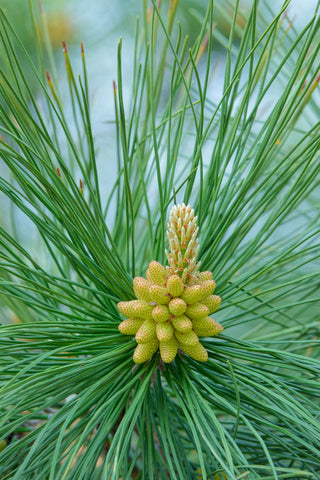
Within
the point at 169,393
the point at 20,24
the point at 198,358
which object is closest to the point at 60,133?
the point at 20,24

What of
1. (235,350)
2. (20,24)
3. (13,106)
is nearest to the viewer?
(13,106)

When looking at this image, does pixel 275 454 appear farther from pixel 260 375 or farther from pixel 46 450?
pixel 46 450

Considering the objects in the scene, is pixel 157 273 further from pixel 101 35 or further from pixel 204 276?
pixel 101 35

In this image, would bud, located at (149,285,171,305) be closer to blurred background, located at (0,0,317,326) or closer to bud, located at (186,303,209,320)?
bud, located at (186,303,209,320)

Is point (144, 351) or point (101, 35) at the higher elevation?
point (101, 35)

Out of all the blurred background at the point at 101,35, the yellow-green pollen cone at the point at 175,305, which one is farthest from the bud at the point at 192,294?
the blurred background at the point at 101,35

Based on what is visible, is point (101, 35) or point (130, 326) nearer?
point (130, 326)

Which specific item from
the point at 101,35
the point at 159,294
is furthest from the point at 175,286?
the point at 101,35

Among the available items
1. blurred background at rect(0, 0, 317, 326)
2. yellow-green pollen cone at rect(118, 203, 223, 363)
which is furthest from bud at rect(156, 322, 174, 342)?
blurred background at rect(0, 0, 317, 326)

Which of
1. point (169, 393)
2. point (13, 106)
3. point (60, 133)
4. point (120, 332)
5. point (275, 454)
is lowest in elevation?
point (275, 454)
